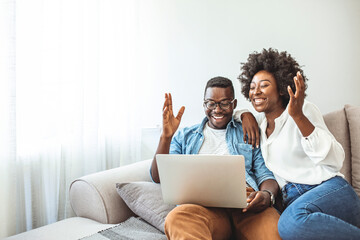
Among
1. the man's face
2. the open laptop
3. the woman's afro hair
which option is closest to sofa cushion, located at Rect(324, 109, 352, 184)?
the woman's afro hair

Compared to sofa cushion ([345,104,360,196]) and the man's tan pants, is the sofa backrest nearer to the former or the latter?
sofa cushion ([345,104,360,196])

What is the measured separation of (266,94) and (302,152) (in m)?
0.31

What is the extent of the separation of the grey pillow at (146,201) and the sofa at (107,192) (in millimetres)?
76

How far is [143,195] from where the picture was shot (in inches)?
57.6

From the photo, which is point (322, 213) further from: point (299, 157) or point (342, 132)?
point (342, 132)

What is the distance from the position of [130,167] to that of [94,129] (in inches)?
13.3

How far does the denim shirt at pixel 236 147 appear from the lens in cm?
149

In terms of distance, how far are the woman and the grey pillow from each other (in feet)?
1.66

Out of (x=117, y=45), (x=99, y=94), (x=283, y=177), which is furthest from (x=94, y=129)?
(x=283, y=177)

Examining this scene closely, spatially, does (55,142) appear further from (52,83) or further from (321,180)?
(321,180)

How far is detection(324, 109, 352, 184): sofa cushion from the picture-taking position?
1.65 m

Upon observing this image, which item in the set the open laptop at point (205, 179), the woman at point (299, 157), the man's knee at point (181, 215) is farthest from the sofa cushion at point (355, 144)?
the man's knee at point (181, 215)

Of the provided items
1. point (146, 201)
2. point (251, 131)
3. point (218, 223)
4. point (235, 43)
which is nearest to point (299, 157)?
point (251, 131)

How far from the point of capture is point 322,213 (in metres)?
1.13
